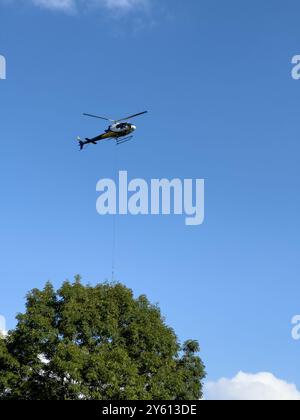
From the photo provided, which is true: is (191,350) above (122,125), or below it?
below

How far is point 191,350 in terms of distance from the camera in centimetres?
6041

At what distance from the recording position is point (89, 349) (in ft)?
155

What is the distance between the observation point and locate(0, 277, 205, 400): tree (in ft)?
146

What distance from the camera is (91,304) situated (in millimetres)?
49188

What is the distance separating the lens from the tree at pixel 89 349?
4462 centimetres

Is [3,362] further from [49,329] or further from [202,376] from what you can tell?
[202,376]
